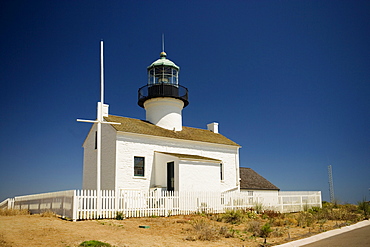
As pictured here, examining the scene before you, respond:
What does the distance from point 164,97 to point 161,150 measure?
4.44 m

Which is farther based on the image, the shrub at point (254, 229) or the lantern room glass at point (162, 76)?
the lantern room glass at point (162, 76)

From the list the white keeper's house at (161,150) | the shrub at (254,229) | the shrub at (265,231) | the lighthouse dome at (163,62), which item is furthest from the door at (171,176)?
the shrub at (265,231)

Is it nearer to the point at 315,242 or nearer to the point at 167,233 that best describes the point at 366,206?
the point at 315,242

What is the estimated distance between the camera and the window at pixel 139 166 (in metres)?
20.3

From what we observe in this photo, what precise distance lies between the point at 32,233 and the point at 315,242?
8.70 m

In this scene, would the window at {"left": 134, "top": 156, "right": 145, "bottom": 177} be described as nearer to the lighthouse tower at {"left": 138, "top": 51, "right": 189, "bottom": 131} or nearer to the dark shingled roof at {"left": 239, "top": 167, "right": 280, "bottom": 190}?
the lighthouse tower at {"left": 138, "top": 51, "right": 189, "bottom": 131}

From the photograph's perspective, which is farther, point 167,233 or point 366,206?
point 366,206

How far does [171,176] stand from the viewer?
20266 mm

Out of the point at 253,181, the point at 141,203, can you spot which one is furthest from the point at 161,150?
the point at 253,181

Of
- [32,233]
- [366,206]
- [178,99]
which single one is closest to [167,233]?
[32,233]

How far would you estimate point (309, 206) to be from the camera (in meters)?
23.6

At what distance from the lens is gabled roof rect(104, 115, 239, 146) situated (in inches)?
822

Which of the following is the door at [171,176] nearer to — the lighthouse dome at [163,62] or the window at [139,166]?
the window at [139,166]

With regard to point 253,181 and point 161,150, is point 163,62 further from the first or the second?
point 253,181
